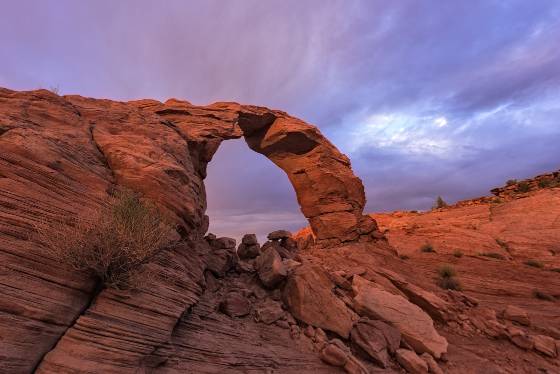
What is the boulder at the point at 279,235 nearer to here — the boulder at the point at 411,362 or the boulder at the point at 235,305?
the boulder at the point at 235,305

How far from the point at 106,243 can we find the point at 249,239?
25.2ft

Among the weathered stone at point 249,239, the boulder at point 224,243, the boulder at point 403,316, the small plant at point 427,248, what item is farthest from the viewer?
the small plant at point 427,248

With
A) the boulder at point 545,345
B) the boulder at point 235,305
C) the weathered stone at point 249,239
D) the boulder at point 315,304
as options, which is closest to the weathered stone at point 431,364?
the boulder at point 315,304

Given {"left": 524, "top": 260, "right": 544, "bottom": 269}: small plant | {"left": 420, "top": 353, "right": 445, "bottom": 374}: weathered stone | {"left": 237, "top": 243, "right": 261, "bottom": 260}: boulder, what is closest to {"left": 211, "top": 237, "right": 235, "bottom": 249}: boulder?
{"left": 237, "top": 243, "right": 261, "bottom": 260}: boulder

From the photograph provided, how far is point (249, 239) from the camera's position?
12539 millimetres

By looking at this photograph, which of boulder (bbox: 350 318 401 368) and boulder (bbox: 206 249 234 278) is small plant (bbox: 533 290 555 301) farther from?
boulder (bbox: 206 249 234 278)

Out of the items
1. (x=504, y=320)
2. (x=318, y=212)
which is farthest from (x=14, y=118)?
(x=504, y=320)

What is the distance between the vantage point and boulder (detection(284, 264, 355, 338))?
8.04m

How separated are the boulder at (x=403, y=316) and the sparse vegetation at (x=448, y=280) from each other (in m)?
7.59

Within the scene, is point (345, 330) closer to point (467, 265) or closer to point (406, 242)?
point (467, 265)

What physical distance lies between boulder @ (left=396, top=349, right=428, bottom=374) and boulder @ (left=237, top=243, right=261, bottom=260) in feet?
20.2

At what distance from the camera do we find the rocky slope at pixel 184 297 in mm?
4598

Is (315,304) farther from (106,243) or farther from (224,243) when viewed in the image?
(106,243)

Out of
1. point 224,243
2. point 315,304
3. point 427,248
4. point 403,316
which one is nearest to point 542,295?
point 427,248
